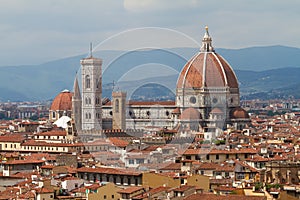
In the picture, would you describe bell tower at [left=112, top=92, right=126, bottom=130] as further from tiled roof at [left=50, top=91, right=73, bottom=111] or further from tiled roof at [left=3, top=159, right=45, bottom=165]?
tiled roof at [left=3, top=159, right=45, bottom=165]

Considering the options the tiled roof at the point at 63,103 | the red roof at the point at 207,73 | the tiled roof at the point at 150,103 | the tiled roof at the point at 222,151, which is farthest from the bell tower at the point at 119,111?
the tiled roof at the point at 222,151

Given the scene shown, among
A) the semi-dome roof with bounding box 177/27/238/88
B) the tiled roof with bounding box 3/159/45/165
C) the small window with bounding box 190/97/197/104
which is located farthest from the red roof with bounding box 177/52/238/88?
the tiled roof with bounding box 3/159/45/165

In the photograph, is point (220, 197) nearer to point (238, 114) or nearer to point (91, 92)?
point (238, 114)

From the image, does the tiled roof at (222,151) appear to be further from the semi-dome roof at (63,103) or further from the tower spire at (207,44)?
the semi-dome roof at (63,103)

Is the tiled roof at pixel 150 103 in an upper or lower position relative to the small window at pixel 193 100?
lower

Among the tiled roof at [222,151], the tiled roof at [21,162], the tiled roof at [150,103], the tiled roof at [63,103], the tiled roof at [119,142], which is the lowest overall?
the tiled roof at [21,162]

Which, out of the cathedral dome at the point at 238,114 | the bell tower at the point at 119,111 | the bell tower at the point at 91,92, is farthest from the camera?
the bell tower at the point at 91,92
